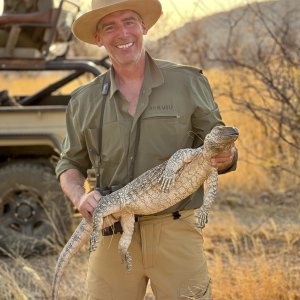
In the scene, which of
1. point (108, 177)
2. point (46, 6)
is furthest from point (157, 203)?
point (46, 6)

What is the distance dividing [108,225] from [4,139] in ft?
10.2

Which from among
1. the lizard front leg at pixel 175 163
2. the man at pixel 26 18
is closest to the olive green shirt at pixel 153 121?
the lizard front leg at pixel 175 163

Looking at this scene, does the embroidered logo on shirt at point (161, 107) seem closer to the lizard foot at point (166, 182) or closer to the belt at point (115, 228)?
the lizard foot at point (166, 182)

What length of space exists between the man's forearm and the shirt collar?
1.47 feet

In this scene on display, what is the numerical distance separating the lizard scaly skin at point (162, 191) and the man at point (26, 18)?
3.84m

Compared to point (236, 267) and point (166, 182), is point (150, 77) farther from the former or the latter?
point (236, 267)

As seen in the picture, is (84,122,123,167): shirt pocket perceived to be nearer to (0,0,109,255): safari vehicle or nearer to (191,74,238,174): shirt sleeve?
(191,74,238,174): shirt sleeve

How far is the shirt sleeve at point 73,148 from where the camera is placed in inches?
149

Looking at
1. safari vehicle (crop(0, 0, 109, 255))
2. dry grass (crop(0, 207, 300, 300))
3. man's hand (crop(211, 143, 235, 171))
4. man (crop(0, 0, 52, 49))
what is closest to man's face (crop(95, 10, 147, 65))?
man's hand (crop(211, 143, 235, 171))

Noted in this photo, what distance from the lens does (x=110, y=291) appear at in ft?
12.1

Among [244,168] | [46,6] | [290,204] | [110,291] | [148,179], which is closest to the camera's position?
[148,179]

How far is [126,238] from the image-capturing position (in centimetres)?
352

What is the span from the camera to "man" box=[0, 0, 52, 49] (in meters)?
7.03

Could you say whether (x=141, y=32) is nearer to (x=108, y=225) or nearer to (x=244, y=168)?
(x=108, y=225)
